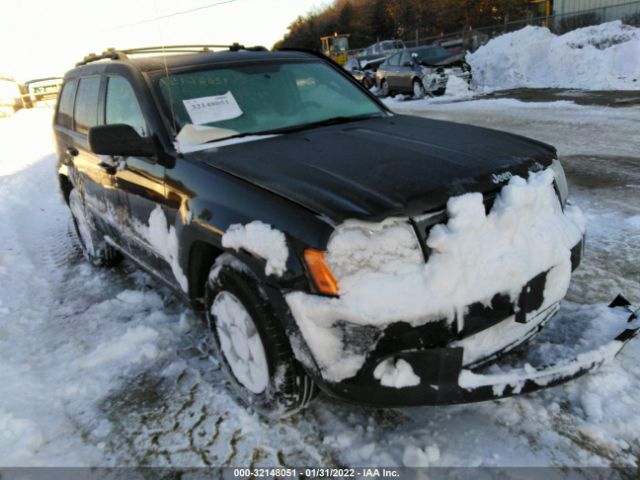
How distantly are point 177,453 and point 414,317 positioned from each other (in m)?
1.33

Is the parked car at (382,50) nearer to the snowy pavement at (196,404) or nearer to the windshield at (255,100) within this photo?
the snowy pavement at (196,404)

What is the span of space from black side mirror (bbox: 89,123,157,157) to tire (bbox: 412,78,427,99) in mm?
15254

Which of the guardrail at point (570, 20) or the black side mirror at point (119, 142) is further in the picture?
the guardrail at point (570, 20)

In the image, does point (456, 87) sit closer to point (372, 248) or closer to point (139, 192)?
point (139, 192)

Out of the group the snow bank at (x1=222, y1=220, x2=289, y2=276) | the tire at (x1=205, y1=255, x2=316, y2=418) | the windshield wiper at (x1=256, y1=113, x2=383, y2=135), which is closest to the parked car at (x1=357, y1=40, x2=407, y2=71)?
the windshield wiper at (x1=256, y1=113, x2=383, y2=135)

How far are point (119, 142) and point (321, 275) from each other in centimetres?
155

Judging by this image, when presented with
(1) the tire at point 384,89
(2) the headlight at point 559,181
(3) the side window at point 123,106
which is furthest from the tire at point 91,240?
(1) the tire at point 384,89

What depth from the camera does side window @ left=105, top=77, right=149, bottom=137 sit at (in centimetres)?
311

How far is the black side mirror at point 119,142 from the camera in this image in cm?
275

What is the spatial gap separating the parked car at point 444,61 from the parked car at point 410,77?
0.19 metres

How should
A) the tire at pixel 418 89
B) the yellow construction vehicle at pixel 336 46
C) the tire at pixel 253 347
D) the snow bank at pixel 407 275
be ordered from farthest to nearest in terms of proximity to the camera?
the yellow construction vehicle at pixel 336 46 → the tire at pixel 418 89 → the tire at pixel 253 347 → the snow bank at pixel 407 275

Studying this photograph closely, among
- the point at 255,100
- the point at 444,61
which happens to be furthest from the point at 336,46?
the point at 255,100

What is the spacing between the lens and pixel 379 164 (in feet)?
7.75

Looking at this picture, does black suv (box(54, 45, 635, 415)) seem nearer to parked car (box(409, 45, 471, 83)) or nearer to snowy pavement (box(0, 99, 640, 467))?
snowy pavement (box(0, 99, 640, 467))
